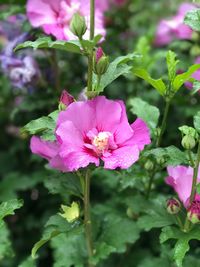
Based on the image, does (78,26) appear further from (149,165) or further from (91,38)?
(149,165)

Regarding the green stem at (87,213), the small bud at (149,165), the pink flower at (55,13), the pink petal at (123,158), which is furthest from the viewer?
the pink flower at (55,13)

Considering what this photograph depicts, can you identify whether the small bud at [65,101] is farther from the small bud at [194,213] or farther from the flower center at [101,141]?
the small bud at [194,213]

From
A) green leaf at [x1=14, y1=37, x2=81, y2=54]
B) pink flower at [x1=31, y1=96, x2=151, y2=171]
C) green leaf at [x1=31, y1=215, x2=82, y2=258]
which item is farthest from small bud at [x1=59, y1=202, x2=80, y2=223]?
green leaf at [x1=14, y1=37, x2=81, y2=54]

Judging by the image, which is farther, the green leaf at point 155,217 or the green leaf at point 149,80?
the green leaf at point 155,217

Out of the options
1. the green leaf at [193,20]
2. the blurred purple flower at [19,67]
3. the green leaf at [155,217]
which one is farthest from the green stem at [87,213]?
the blurred purple flower at [19,67]

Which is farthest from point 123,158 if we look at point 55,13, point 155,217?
point 55,13

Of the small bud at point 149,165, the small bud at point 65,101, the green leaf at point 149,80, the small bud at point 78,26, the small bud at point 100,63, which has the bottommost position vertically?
the small bud at point 149,165

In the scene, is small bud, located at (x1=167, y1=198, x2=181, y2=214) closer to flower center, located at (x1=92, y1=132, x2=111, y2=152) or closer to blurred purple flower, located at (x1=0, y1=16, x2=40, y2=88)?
flower center, located at (x1=92, y1=132, x2=111, y2=152)
